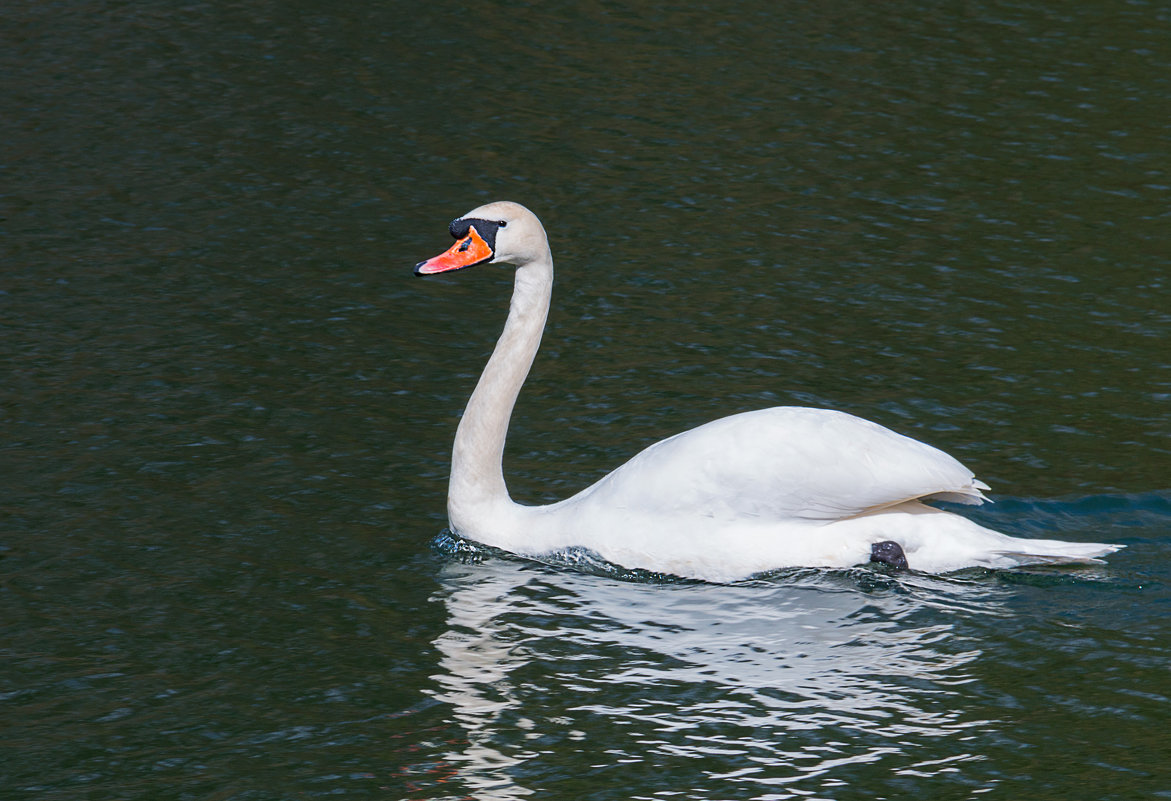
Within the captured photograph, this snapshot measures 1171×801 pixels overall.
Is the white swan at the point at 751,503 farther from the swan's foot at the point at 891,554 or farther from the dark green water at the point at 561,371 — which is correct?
the dark green water at the point at 561,371

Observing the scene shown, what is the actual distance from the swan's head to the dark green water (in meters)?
1.47

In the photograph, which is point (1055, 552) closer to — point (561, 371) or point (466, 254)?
point (466, 254)

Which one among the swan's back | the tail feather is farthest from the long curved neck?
the tail feather

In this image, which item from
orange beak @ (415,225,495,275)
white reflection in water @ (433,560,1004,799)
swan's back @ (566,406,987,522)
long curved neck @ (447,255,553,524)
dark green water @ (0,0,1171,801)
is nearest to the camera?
Result: white reflection in water @ (433,560,1004,799)

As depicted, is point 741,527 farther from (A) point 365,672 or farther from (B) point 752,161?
(B) point 752,161

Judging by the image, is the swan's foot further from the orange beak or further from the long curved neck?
the orange beak

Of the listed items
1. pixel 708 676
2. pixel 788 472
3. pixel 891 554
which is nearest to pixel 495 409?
pixel 788 472

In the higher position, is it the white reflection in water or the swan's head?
the swan's head

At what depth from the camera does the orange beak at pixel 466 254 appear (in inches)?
333

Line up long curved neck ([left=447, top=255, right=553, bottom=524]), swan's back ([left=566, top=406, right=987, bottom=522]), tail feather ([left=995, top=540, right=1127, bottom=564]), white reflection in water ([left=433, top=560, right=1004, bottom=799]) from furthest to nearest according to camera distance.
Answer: long curved neck ([left=447, top=255, right=553, bottom=524]) → swan's back ([left=566, top=406, right=987, bottom=522]) → tail feather ([left=995, top=540, right=1127, bottom=564]) → white reflection in water ([left=433, top=560, right=1004, bottom=799])

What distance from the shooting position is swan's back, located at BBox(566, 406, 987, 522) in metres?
8.07

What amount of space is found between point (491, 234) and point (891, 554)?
2539 millimetres

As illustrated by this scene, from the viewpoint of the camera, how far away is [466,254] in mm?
8516

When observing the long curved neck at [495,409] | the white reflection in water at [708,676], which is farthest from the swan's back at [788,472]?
the long curved neck at [495,409]
